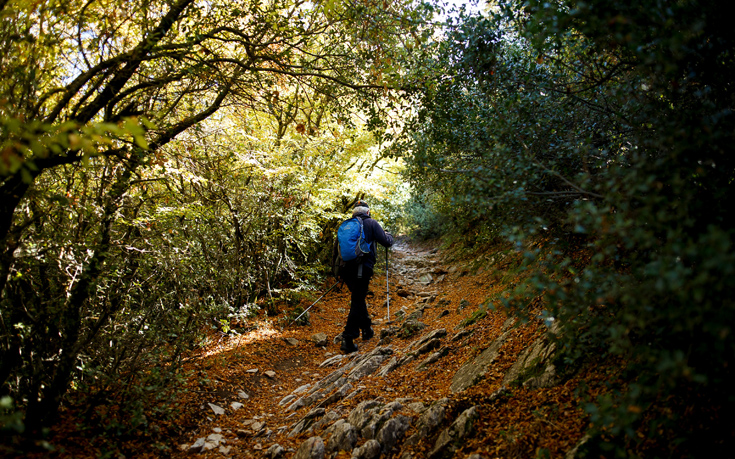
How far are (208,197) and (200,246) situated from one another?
0.86m

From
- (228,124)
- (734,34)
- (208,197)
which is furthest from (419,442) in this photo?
(228,124)

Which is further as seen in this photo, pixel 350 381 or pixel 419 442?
pixel 350 381

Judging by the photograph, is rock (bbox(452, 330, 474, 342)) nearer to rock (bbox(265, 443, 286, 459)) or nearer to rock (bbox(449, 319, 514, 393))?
rock (bbox(449, 319, 514, 393))

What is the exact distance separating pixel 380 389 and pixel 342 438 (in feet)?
4.03

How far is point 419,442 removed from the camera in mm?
3295

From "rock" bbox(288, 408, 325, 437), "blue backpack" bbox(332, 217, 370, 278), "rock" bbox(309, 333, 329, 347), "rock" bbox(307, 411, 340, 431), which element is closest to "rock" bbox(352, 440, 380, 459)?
"rock" bbox(307, 411, 340, 431)

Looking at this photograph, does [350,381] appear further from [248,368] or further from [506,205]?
[506,205]

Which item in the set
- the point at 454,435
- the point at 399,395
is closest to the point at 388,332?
the point at 399,395

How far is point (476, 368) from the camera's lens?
4430 mm

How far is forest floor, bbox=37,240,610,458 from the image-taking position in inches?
115

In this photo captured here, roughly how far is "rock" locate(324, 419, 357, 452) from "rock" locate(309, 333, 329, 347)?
13.5 ft

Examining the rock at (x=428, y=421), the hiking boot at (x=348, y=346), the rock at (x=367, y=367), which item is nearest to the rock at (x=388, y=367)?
the rock at (x=367, y=367)

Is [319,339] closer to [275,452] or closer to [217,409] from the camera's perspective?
[217,409]

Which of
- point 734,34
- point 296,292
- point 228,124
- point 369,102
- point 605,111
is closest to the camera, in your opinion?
point 734,34
